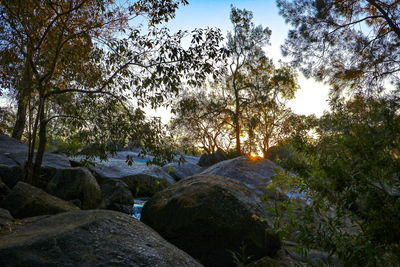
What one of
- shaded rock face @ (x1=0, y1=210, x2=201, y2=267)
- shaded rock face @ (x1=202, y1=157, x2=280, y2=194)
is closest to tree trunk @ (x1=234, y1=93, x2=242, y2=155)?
shaded rock face @ (x1=202, y1=157, x2=280, y2=194)

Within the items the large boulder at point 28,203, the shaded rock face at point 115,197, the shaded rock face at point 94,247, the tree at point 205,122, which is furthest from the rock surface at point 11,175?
the tree at point 205,122

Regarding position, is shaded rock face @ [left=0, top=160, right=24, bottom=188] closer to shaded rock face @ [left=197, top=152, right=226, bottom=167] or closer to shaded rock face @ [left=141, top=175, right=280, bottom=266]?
shaded rock face @ [left=141, top=175, right=280, bottom=266]

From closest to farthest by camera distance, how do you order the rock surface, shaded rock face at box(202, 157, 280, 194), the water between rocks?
1. the rock surface
2. shaded rock face at box(202, 157, 280, 194)
3. the water between rocks

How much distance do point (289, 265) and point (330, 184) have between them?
9.21ft

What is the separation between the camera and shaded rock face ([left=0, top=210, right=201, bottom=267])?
2387 mm

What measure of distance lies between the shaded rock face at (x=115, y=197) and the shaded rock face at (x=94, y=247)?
5.56 m

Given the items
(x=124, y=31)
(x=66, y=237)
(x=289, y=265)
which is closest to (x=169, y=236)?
(x=289, y=265)

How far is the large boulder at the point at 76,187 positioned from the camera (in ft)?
25.3

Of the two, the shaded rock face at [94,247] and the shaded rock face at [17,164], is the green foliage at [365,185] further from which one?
the shaded rock face at [17,164]

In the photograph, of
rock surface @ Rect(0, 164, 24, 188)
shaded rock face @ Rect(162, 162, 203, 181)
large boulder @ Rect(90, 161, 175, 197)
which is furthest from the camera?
shaded rock face @ Rect(162, 162, 203, 181)

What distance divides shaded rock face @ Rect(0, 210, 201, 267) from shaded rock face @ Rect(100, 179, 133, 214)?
5.56m

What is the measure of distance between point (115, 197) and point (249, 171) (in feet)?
12.3

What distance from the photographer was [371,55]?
10875 millimetres

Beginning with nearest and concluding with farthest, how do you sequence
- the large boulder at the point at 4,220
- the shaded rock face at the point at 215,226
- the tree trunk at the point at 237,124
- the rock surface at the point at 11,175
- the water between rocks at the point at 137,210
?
the large boulder at the point at 4,220 < the shaded rock face at the point at 215,226 < the rock surface at the point at 11,175 < the water between rocks at the point at 137,210 < the tree trunk at the point at 237,124
